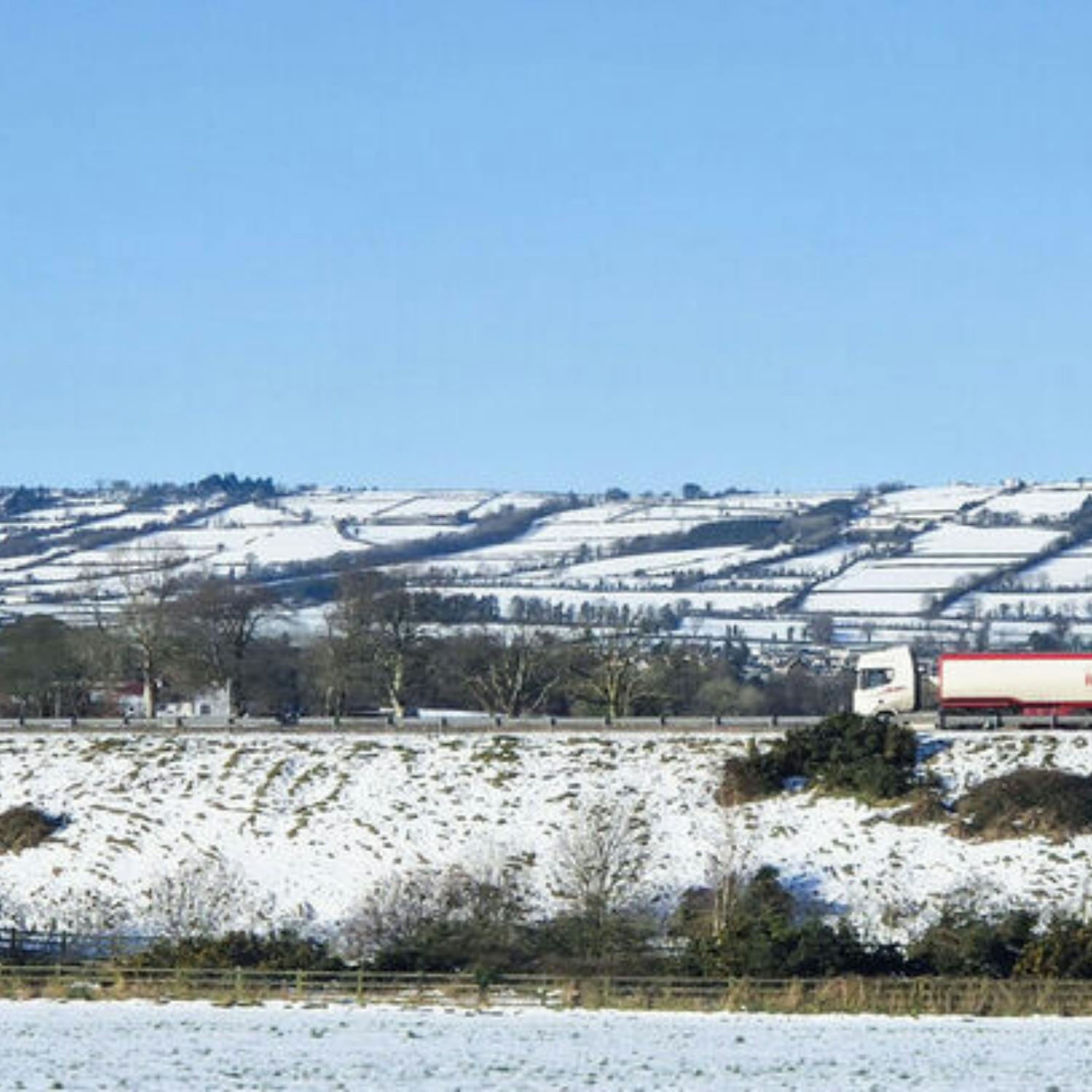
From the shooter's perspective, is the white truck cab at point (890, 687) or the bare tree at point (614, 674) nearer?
the white truck cab at point (890, 687)

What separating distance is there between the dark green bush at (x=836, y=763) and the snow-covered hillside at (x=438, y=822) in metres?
0.65

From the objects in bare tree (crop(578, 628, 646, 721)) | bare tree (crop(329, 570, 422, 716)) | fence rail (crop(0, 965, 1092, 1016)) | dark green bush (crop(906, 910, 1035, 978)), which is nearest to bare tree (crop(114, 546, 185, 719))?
bare tree (crop(329, 570, 422, 716))

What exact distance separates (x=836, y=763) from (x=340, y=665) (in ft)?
104

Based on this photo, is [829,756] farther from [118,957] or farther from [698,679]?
[698,679]

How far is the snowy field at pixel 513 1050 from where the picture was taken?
37875 mm

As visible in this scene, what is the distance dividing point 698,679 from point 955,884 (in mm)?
60982

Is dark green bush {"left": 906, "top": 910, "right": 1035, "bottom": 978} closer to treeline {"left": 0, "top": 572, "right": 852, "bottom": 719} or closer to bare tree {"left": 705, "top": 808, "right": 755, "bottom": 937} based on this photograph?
bare tree {"left": 705, "top": 808, "right": 755, "bottom": 937}

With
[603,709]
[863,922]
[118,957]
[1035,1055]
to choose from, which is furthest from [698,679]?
[1035,1055]

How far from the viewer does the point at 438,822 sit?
68.9 metres

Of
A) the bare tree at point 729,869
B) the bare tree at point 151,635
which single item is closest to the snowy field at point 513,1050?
the bare tree at point 729,869

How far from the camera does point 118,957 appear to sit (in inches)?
2141

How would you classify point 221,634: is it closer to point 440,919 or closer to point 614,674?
point 614,674

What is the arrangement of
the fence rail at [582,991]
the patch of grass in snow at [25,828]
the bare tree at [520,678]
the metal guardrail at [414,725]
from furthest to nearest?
the bare tree at [520,678] < the metal guardrail at [414,725] < the patch of grass in snow at [25,828] < the fence rail at [582,991]

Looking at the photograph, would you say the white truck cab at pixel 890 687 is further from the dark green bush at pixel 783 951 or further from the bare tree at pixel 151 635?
the dark green bush at pixel 783 951
